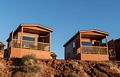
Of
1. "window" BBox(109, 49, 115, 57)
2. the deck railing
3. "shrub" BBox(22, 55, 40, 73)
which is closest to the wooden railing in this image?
"window" BBox(109, 49, 115, 57)

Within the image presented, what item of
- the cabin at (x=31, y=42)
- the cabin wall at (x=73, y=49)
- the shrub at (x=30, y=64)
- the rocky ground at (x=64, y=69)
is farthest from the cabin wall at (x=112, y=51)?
the shrub at (x=30, y=64)

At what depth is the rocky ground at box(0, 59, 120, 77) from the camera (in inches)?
1150

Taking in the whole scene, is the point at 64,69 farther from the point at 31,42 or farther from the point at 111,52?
the point at 111,52

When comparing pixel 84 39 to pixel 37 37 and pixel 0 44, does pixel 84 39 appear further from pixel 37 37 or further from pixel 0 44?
pixel 0 44

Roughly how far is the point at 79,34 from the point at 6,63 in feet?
35.6

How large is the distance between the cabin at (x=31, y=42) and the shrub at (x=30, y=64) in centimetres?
230

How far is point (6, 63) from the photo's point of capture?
1195 inches

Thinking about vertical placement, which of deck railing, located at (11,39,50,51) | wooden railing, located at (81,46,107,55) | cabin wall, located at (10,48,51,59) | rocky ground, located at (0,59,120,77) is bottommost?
rocky ground, located at (0,59,120,77)

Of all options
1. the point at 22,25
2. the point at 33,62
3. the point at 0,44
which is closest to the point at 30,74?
the point at 33,62

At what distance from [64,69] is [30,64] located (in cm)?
383

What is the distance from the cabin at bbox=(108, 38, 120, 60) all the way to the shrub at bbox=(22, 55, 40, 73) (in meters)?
11.7

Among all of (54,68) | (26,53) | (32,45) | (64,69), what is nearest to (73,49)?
(32,45)

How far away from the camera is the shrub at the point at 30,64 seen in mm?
29266

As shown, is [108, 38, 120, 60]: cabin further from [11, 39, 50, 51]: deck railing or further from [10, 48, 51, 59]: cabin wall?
[10, 48, 51, 59]: cabin wall
